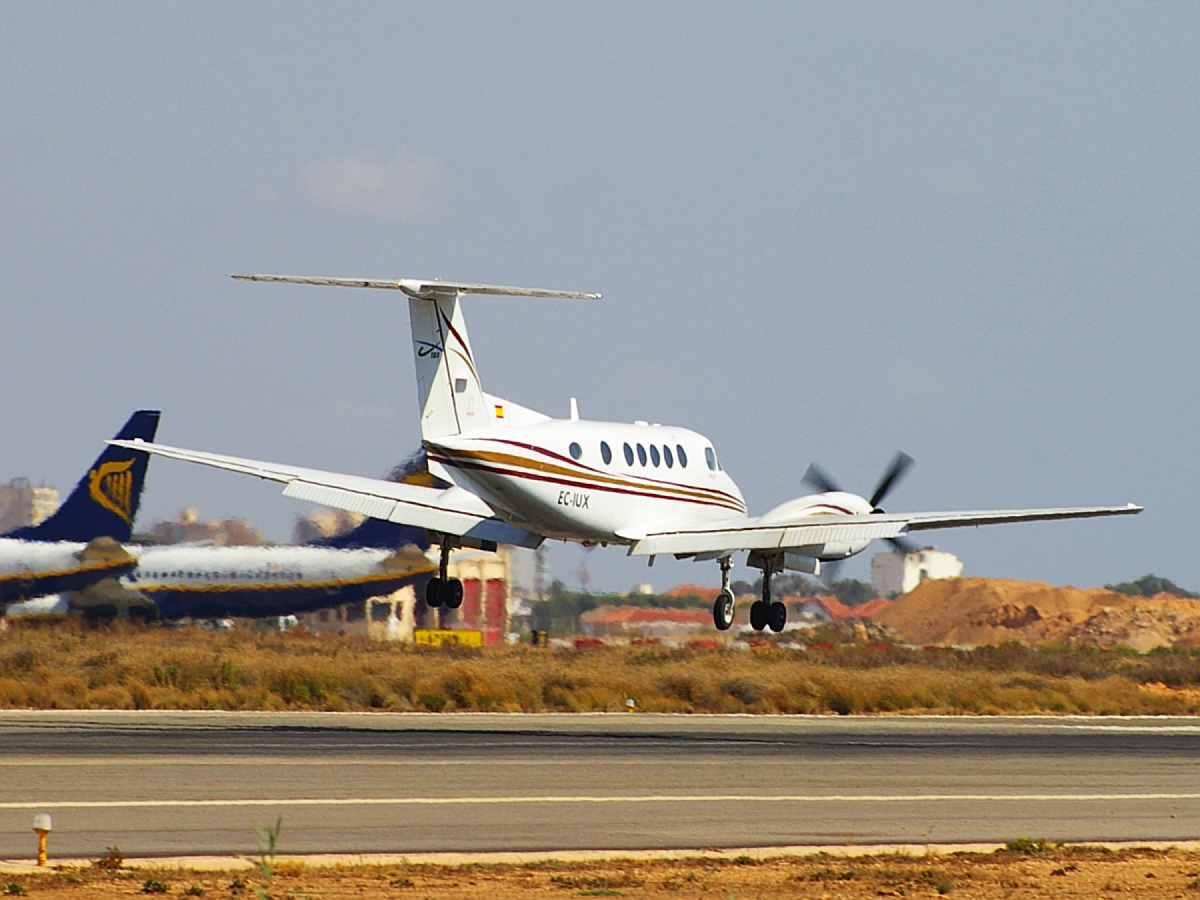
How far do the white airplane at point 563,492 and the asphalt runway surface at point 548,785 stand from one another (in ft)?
14.5

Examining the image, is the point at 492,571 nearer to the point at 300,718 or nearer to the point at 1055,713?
the point at 1055,713

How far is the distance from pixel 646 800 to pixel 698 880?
25.9 ft

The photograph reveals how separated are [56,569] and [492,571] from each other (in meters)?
20.3

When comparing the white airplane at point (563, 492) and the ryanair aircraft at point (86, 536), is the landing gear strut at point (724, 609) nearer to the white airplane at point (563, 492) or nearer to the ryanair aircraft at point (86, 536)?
the white airplane at point (563, 492)

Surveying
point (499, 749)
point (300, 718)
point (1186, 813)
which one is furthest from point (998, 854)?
point (300, 718)

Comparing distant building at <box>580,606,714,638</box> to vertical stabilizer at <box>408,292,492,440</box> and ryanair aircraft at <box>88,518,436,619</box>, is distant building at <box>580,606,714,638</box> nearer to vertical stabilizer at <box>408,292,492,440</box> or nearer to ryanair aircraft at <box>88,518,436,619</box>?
ryanair aircraft at <box>88,518,436,619</box>

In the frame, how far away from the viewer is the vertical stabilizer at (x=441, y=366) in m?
33.0

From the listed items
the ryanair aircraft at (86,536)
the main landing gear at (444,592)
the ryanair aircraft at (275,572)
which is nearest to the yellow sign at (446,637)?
the ryanair aircraft at (275,572)

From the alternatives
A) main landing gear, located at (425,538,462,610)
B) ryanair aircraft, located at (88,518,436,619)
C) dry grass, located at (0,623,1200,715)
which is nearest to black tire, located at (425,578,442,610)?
main landing gear, located at (425,538,462,610)

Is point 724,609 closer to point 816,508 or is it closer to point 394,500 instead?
point 816,508

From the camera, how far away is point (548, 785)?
Answer: 2895 cm

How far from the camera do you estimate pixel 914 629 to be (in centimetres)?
10012

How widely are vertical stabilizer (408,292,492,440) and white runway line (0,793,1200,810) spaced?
29.1 ft

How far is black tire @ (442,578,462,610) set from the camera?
35094 millimetres
